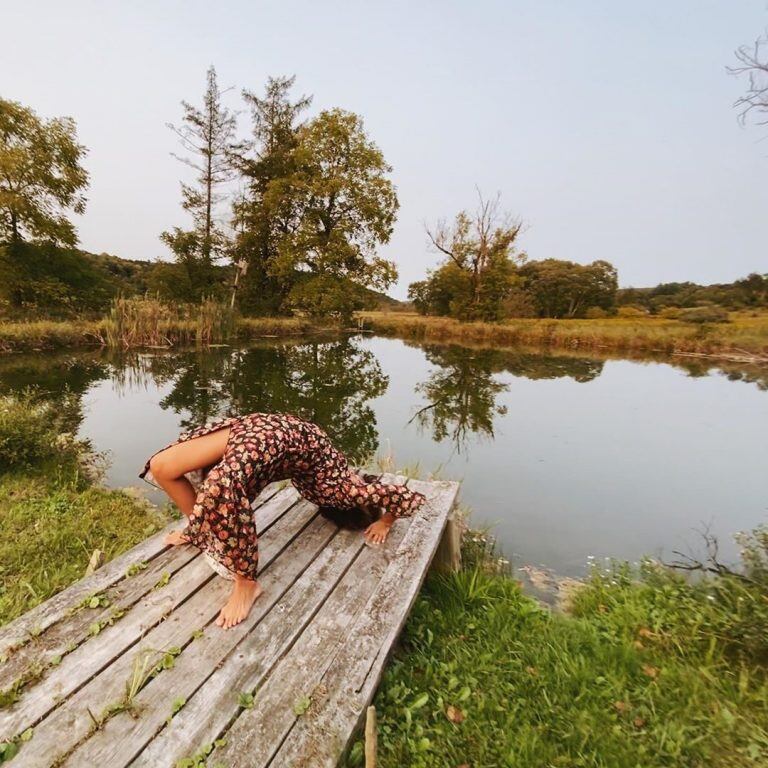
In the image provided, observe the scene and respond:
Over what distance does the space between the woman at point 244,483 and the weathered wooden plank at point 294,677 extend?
0.29 metres

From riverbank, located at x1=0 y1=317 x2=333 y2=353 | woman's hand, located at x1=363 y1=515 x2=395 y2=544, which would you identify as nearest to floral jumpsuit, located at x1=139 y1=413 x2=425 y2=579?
woman's hand, located at x1=363 y1=515 x2=395 y2=544

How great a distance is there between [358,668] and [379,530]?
2.88 ft

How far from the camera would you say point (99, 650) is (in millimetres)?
1465

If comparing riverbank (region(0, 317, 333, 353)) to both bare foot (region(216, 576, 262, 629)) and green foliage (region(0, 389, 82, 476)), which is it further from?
bare foot (region(216, 576, 262, 629))

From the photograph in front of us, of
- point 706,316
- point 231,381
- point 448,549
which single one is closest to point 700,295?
point 706,316

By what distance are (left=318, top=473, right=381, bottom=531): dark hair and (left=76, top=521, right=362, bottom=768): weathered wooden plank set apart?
1.13 ft

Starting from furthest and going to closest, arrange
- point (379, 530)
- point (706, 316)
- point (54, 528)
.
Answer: point (706, 316) → point (54, 528) → point (379, 530)

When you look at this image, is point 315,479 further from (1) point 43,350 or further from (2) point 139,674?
(1) point 43,350

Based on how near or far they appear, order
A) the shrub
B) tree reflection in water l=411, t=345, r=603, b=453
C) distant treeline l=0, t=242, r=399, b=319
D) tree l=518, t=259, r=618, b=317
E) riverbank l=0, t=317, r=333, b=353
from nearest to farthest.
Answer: tree reflection in water l=411, t=345, r=603, b=453
riverbank l=0, t=317, r=333, b=353
distant treeline l=0, t=242, r=399, b=319
the shrub
tree l=518, t=259, r=618, b=317

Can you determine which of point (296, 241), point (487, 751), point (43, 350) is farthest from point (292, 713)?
point (296, 241)

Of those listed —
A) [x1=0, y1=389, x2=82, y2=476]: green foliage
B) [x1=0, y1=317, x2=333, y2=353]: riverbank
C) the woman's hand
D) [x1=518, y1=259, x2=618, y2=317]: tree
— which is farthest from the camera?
[x1=518, y1=259, x2=618, y2=317]: tree

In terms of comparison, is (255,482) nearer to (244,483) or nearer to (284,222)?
(244,483)

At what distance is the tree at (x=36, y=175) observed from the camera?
12.4 meters

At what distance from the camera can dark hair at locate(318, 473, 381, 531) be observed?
238 cm
